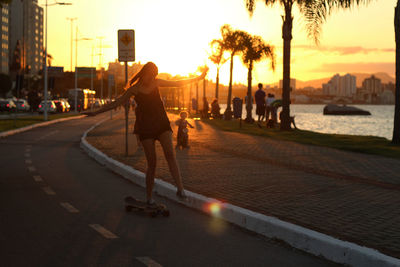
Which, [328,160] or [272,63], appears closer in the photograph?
[328,160]

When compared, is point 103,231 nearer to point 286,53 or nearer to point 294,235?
point 294,235

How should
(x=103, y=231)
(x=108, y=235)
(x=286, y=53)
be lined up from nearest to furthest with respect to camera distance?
(x=108, y=235)
(x=103, y=231)
(x=286, y=53)

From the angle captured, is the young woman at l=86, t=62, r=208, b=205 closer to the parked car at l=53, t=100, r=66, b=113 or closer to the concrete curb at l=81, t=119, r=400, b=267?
the concrete curb at l=81, t=119, r=400, b=267

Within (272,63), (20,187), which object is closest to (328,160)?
(20,187)

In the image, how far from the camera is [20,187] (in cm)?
980

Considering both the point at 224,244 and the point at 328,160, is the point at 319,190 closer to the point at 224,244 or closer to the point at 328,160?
the point at 224,244

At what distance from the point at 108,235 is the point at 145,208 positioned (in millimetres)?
1199

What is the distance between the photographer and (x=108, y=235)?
6.20 meters

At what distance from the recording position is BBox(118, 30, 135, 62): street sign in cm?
1495

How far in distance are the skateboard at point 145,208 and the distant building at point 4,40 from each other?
17790 centimetres

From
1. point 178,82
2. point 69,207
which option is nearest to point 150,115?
point 178,82

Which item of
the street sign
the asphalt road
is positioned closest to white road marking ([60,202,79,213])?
the asphalt road

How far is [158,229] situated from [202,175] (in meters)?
4.02

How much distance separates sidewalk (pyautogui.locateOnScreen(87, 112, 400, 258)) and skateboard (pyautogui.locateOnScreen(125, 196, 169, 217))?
94cm
